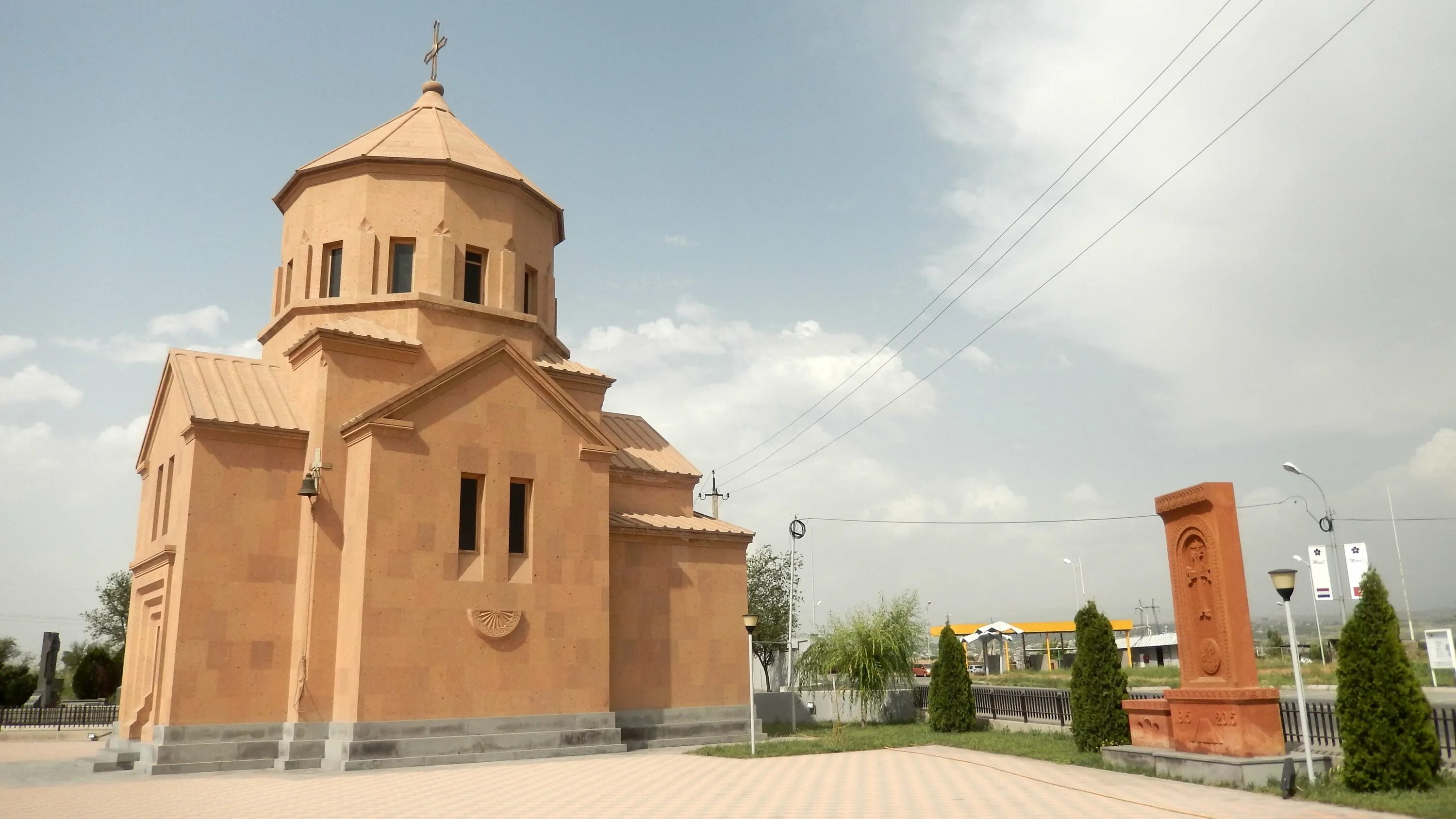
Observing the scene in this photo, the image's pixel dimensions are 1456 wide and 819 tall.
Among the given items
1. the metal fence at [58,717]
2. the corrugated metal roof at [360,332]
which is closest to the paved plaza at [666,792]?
the corrugated metal roof at [360,332]

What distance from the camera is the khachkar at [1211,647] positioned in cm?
1377

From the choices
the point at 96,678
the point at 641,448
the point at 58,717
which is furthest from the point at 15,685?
the point at 641,448

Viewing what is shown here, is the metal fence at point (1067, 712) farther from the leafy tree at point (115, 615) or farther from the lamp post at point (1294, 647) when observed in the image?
the leafy tree at point (115, 615)

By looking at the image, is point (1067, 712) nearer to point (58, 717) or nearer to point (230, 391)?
point (230, 391)

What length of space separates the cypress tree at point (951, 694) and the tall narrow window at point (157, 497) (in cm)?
1729

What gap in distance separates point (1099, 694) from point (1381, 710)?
5283mm

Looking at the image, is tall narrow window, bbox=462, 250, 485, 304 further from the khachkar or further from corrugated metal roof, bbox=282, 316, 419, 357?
the khachkar

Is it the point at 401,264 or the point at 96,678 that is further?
the point at 96,678

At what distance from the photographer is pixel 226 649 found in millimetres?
17719

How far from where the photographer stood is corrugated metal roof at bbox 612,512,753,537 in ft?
72.4

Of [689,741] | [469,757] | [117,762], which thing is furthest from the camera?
[689,741]

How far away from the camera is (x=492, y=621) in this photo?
18750mm

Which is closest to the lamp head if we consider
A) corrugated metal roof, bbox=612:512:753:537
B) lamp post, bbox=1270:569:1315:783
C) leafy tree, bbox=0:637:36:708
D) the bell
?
lamp post, bbox=1270:569:1315:783

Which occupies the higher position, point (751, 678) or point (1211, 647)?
point (1211, 647)
